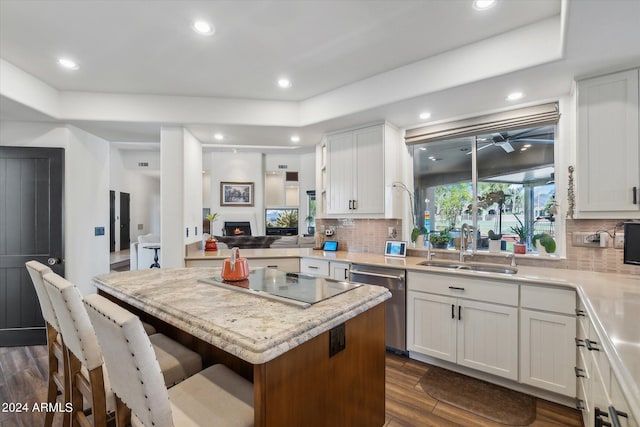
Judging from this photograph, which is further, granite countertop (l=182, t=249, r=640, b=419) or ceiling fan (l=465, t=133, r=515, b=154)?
ceiling fan (l=465, t=133, r=515, b=154)

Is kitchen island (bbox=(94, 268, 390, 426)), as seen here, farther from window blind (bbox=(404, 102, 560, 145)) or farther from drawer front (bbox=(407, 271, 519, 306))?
window blind (bbox=(404, 102, 560, 145))

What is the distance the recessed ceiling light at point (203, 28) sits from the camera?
6.91 feet

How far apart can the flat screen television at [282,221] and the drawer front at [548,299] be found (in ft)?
23.3

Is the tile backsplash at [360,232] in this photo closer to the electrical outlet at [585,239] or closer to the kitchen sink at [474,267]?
the kitchen sink at [474,267]

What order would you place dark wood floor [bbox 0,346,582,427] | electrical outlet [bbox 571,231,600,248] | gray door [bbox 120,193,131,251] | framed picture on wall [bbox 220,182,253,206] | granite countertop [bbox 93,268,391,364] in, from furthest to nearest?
gray door [bbox 120,193,131,251] → framed picture on wall [bbox 220,182,253,206] → electrical outlet [bbox 571,231,600,248] → dark wood floor [bbox 0,346,582,427] → granite countertop [bbox 93,268,391,364]

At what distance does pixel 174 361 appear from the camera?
1.46 metres

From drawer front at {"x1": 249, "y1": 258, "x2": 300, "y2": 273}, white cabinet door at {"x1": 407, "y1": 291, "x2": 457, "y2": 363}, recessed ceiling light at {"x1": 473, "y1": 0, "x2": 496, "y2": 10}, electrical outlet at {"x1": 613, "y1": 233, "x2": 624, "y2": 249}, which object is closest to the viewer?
recessed ceiling light at {"x1": 473, "y1": 0, "x2": 496, "y2": 10}

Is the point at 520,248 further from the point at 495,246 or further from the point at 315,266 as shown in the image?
the point at 315,266

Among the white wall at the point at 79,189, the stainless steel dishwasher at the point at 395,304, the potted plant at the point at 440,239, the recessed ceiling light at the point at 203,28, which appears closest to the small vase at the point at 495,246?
the potted plant at the point at 440,239

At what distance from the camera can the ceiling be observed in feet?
6.36

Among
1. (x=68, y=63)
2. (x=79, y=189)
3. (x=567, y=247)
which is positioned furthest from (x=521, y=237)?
(x=79, y=189)

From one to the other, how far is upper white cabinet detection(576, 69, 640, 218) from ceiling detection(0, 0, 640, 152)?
0.55ft

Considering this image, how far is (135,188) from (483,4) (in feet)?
36.7

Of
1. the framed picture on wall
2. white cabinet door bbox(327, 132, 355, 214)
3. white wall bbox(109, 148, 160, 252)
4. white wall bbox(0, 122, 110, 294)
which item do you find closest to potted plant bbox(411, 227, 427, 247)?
white cabinet door bbox(327, 132, 355, 214)
